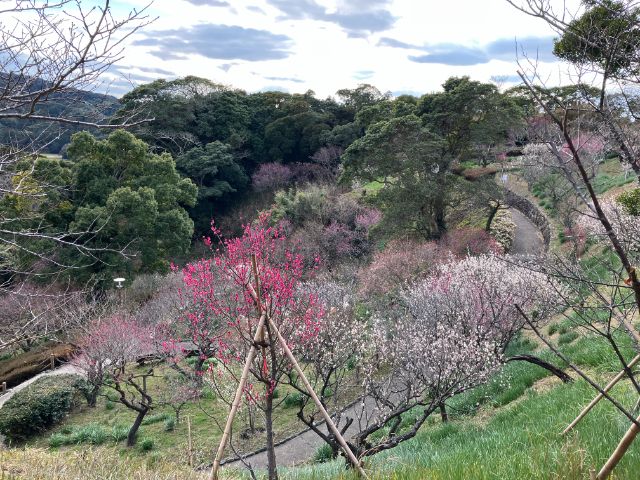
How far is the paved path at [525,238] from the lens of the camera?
827 inches

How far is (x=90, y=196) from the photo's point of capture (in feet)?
70.3

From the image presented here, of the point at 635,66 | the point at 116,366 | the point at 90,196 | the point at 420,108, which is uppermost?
the point at 420,108

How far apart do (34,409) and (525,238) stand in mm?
20024

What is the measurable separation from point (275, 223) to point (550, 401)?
2195 centimetres

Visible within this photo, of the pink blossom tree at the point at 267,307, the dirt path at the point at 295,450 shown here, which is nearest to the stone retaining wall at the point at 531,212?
the dirt path at the point at 295,450

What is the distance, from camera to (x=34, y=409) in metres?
13.4

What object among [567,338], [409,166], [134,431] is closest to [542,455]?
[567,338]

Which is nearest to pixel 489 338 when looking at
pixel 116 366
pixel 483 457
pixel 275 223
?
pixel 483 457

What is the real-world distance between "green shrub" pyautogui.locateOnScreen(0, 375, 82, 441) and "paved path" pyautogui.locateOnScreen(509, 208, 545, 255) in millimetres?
16630

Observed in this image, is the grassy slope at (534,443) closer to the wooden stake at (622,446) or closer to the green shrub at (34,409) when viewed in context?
the wooden stake at (622,446)

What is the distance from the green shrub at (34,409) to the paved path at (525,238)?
1663cm

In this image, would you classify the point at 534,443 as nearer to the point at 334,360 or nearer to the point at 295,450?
the point at 334,360

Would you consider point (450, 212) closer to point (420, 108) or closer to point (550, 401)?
point (420, 108)

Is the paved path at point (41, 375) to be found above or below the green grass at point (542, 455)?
below
